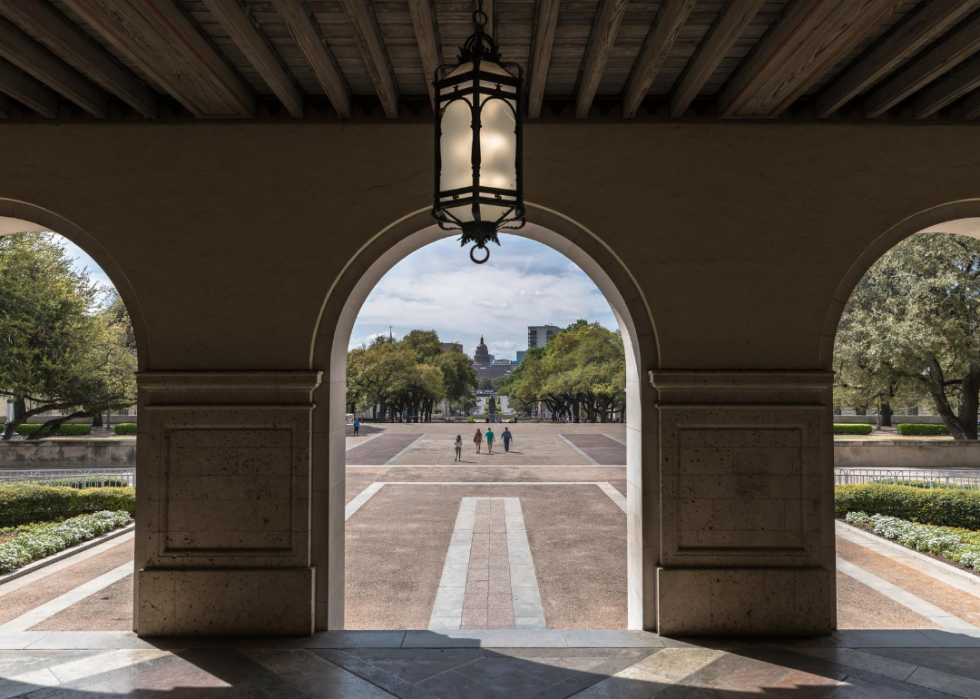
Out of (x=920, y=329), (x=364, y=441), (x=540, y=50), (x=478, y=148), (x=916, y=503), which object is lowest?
(x=364, y=441)

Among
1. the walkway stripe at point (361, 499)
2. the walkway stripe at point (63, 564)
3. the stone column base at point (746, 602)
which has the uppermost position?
the stone column base at point (746, 602)

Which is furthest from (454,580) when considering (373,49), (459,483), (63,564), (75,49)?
(459,483)

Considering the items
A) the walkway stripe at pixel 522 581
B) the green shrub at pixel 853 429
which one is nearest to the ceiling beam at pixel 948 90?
the walkway stripe at pixel 522 581

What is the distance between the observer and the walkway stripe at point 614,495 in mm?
14792

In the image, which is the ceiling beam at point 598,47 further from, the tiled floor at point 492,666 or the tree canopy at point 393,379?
the tree canopy at point 393,379

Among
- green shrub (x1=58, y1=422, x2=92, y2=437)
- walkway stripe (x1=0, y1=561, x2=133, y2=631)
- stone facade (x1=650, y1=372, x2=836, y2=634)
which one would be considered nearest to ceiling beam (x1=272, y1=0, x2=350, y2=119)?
stone facade (x1=650, y1=372, x2=836, y2=634)

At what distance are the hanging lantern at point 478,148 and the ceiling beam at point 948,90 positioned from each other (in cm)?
463

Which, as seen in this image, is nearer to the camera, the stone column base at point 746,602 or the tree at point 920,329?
the stone column base at point 746,602

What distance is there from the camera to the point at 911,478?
677 inches

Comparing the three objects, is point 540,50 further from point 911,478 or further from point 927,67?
point 911,478

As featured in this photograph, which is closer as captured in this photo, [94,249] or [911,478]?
[94,249]

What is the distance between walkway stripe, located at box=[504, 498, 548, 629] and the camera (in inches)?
291

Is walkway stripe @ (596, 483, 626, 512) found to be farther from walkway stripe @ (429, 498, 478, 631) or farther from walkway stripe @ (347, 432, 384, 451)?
walkway stripe @ (347, 432, 384, 451)

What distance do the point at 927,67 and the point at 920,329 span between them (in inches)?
801
